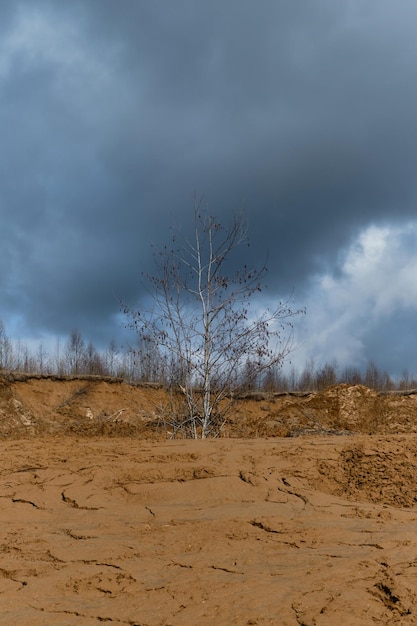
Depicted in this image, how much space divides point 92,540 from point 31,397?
13.9m

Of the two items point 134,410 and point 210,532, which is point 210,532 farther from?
point 134,410

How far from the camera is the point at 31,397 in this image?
18.4 metres

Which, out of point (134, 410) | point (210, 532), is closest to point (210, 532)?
point (210, 532)

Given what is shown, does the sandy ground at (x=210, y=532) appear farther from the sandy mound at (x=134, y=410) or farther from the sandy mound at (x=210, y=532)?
the sandy mound at (x=134, y=410)

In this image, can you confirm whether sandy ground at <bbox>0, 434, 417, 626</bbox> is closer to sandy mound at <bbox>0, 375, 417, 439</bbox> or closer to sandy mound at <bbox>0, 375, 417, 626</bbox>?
sandy mound at <bbox>0, 375, 417, 626</bbox>

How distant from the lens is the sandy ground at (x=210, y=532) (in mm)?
3703

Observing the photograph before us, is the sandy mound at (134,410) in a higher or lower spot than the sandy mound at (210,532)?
higher

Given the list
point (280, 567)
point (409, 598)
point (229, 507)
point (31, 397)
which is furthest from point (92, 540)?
point (31, 397)

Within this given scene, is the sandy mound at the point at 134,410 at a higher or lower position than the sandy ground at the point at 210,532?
higher

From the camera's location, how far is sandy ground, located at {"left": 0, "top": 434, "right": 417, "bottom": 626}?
3703mm

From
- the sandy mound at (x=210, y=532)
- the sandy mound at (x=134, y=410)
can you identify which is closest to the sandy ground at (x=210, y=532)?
the sandy mound at (x=210, y=532)

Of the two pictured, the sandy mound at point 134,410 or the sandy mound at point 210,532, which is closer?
the sandy mound at point 210,532

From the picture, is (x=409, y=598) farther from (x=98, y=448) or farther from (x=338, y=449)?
(x=98, y=448)

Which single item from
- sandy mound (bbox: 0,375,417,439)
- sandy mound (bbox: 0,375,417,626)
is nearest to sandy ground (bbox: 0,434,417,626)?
sandy mound (bbox: 0,375,417,626)
